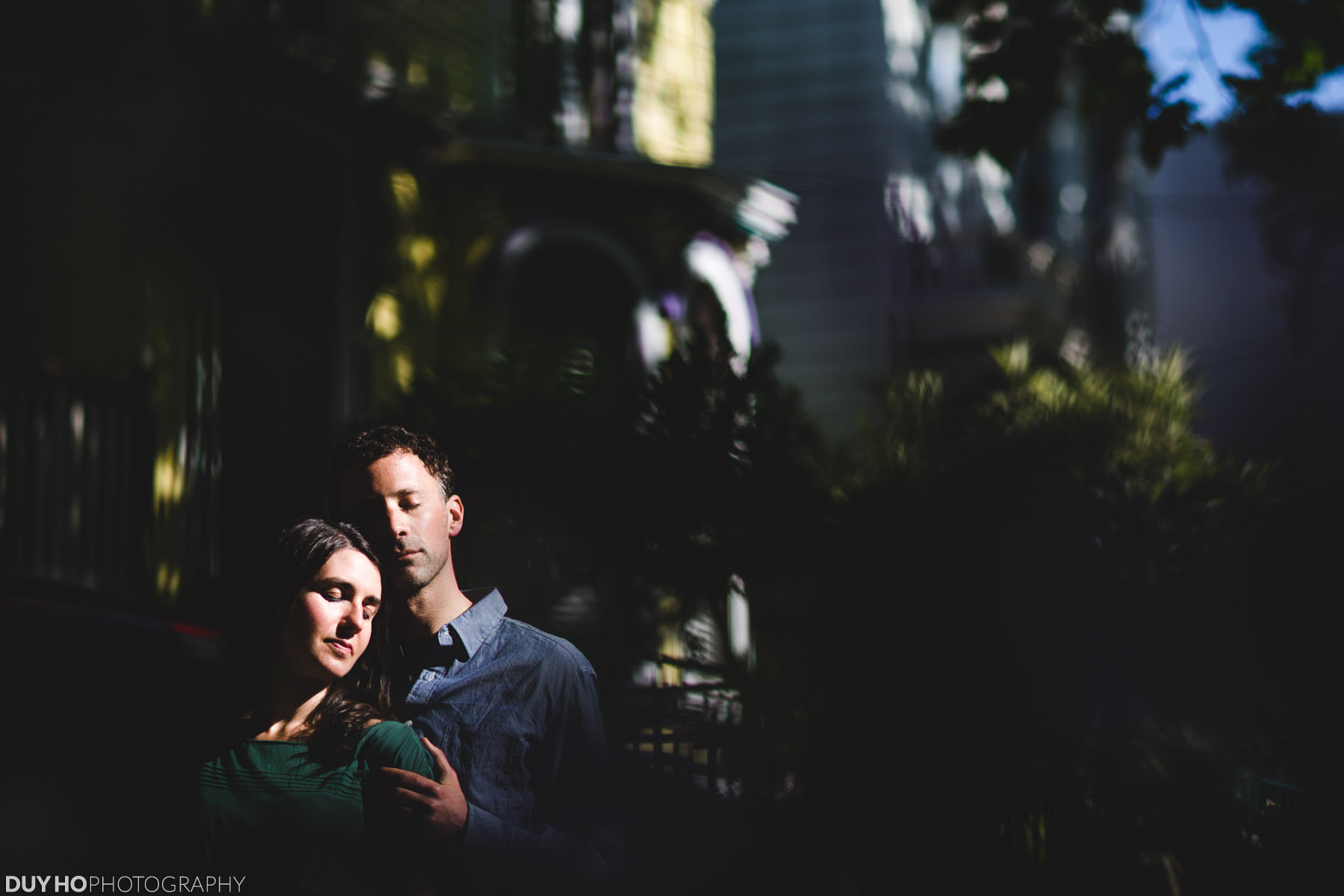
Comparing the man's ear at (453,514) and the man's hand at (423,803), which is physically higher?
the man's ear at (453,514)

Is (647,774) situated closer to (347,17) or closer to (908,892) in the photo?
(908,892)

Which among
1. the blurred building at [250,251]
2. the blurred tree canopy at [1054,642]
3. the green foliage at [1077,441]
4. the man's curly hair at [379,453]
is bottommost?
the blurred tree canopy at [1054,642]

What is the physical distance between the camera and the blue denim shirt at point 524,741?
2.14m

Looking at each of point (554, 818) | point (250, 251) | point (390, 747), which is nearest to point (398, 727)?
point (390, 747)

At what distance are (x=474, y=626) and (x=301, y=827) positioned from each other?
0.48m

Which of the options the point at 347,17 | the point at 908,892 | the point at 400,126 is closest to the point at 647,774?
the point at 908,892

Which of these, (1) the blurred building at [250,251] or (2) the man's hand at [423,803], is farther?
(1) the blurred building at [250,251]

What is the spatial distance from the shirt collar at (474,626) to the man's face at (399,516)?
3.8 inches

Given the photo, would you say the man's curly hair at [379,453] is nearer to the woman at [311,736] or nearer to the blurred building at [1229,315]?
the woman at [311,736]

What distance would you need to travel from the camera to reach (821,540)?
5.71 m

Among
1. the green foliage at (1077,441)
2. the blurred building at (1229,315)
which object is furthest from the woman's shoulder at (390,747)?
the blurred building at (1229,315)

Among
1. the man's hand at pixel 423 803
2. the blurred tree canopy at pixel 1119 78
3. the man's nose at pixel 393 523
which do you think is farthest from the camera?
the blurred tree canopy at pixel 1119 78

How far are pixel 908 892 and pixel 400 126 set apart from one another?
23.3 feet

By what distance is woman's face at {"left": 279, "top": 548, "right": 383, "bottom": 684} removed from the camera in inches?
84.0
